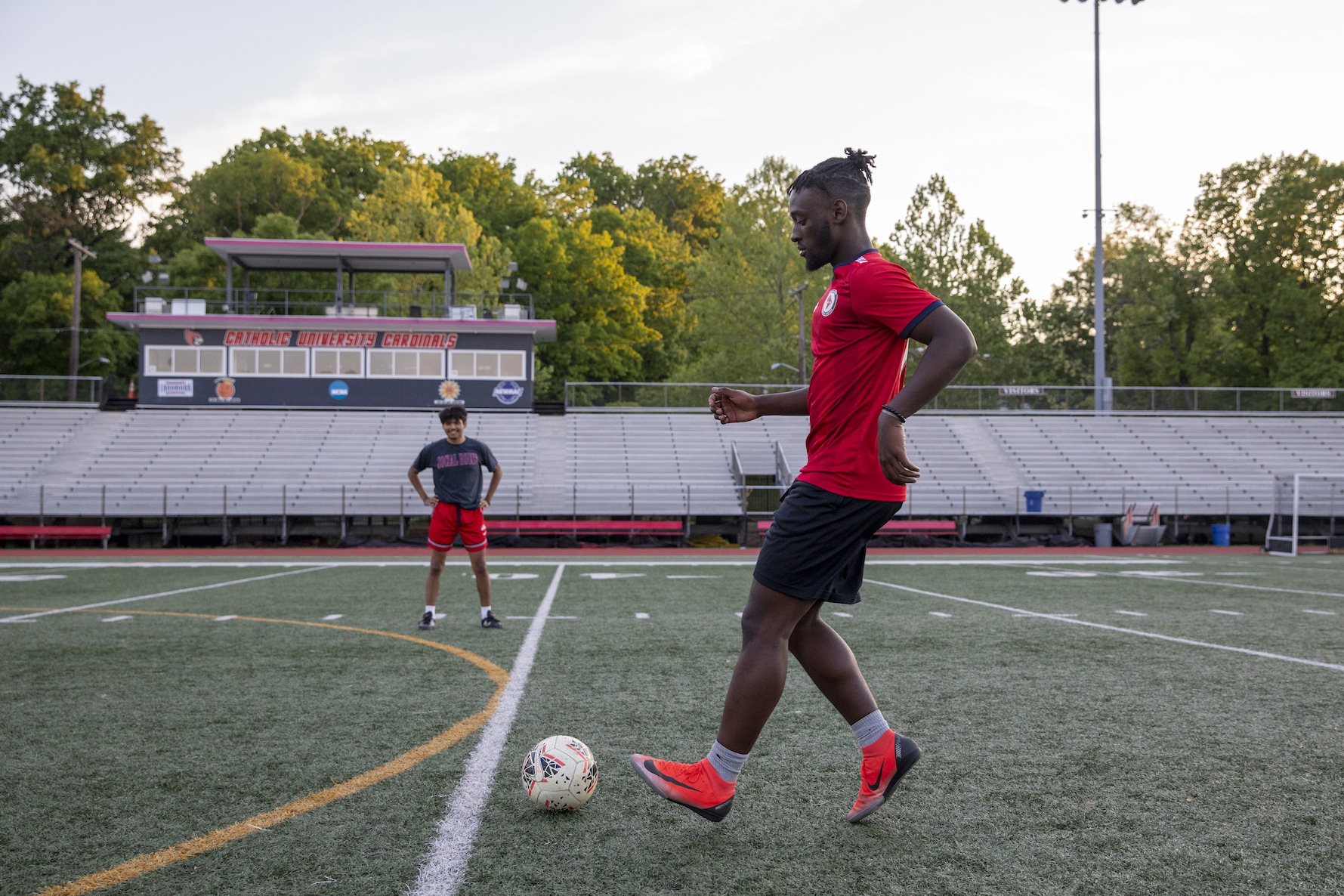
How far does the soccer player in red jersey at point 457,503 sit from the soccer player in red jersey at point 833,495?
16.8 feet

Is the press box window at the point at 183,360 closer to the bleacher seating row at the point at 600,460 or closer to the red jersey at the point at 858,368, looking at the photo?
the bleacher seating row at the point at 600,460

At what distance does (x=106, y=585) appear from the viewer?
12.2m

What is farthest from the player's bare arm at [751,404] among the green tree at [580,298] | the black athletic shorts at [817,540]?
the green tree at [580,298]

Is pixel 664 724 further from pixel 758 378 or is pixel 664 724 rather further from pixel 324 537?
pixel 758 378

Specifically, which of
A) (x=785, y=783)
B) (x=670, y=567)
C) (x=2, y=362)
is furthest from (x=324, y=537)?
Answer: (x=2, y=362)

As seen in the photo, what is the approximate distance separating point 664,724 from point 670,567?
11.6 metres

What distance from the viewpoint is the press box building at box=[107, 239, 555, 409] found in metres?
29.7

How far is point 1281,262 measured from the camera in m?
42.0

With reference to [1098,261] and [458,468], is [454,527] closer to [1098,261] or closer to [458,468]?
[458,468]

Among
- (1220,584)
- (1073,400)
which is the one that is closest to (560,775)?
(1220,584)

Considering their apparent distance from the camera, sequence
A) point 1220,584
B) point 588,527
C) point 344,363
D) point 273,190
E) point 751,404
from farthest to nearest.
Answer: point 273,190, point 344,363, point 588,527, point 1220,584, point 751,404

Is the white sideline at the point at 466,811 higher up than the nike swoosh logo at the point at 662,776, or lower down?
lower down

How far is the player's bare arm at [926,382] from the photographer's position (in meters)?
2.78

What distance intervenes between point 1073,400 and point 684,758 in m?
29.6
